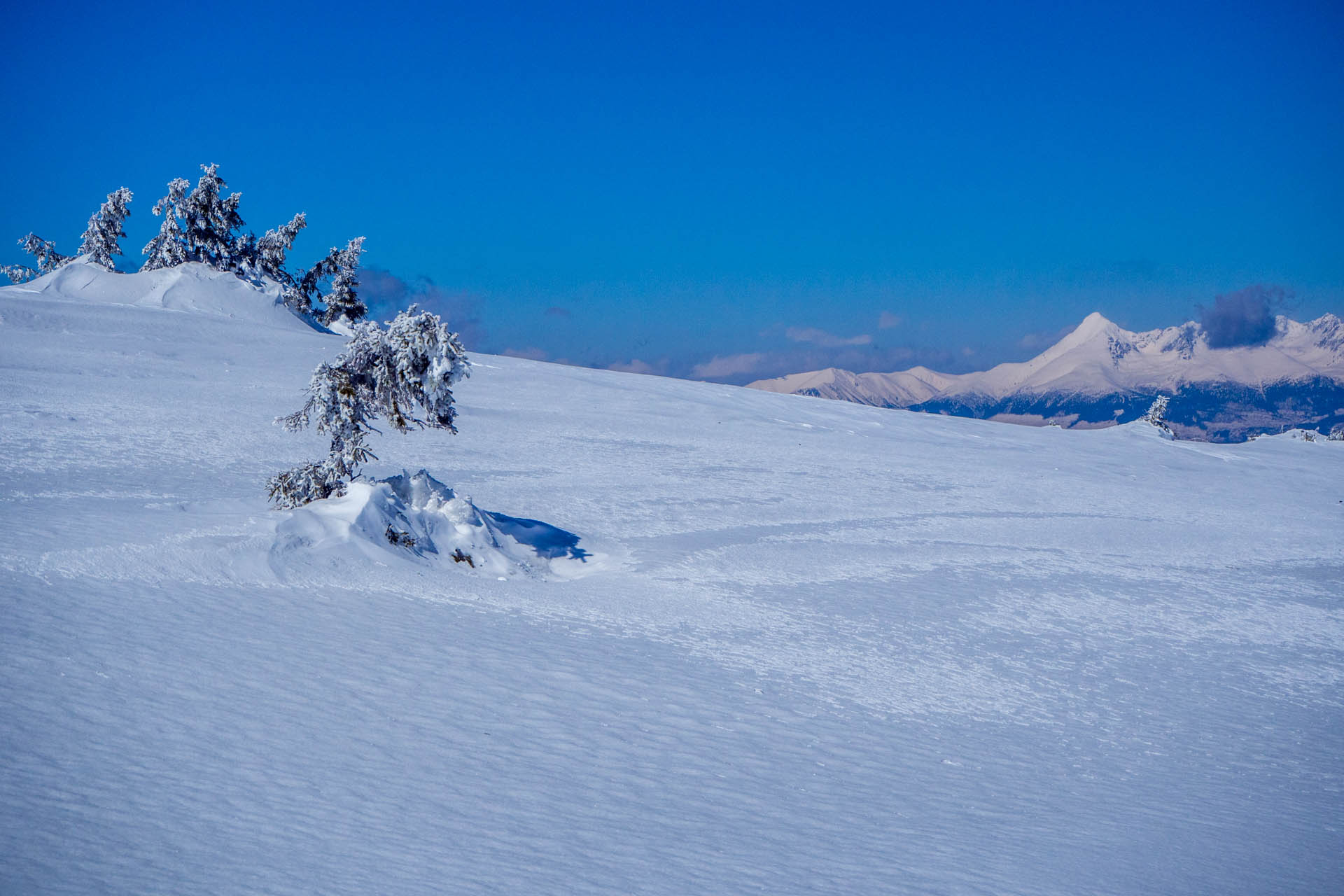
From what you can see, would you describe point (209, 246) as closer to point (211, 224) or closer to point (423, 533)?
point (211, 224)

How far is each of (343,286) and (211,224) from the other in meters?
7.67

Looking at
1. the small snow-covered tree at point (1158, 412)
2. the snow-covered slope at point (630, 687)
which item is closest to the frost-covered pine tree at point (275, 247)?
the snow-covered slope at point (630, 687)

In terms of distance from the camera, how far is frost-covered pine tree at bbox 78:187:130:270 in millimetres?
45969

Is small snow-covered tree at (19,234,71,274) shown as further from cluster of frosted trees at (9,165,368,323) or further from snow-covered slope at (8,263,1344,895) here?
snow-covered slope at (8,263,1344,895)

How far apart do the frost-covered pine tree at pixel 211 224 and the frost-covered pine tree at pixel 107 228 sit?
4.20 m

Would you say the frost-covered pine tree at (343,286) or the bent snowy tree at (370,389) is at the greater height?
the frost-covered pine tree at (343,286)

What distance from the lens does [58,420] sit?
18.8 meters

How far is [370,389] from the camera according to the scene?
12.9m

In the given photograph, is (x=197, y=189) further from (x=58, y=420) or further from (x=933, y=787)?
(x=933, y=787)

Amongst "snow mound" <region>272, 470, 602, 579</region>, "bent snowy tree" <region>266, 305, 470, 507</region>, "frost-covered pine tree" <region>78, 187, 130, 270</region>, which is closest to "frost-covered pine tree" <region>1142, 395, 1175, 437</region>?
"snow mound" <region>272, 470, 602, 579</region>

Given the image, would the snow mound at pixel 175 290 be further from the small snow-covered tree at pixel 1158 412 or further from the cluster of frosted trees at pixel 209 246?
the small snow-covered tree at pixel 1158 412

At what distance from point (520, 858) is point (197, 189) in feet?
161

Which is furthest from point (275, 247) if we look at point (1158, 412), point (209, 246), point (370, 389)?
point (1158, 412)

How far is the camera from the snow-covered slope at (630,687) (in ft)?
17.2
